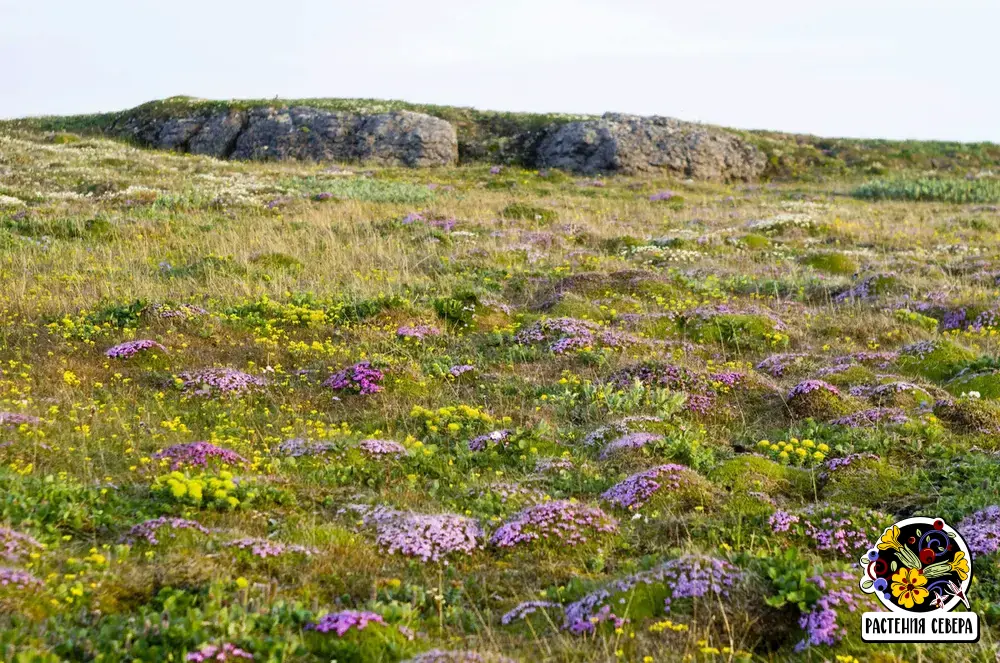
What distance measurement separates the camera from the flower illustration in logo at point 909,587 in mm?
5180

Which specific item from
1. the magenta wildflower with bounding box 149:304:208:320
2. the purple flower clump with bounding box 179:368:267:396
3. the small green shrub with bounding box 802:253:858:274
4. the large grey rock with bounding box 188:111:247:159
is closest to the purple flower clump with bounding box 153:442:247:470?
the purple flower clump with bounding box 179:368:267:396

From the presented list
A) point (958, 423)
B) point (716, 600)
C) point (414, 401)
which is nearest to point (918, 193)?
point (958, 423)

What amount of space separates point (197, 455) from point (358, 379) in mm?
3031

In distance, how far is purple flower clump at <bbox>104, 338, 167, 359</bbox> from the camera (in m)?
11.1

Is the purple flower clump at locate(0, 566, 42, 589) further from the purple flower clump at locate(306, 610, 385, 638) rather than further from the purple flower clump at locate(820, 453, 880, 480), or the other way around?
the purple flower clump at locate(820, 453, 880, 480)

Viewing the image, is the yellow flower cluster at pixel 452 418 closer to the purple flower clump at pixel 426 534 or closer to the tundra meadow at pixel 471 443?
the tundra meadow at pixel 471 443

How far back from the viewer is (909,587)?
5250 mm

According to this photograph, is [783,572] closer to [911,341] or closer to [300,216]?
[911,341]

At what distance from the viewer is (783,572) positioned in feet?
18.2

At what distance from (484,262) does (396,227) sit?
5058 millimetres

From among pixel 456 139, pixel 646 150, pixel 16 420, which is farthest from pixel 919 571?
pixel 456 139

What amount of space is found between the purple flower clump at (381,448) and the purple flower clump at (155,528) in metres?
2.26

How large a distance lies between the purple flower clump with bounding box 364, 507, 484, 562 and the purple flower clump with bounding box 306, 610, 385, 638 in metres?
1.35

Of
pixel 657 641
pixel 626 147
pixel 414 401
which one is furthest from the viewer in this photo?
pixel 626 147
